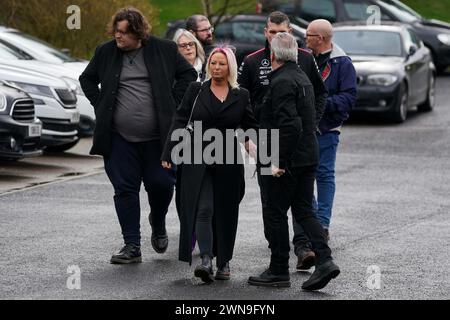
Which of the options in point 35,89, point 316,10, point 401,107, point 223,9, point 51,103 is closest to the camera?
point 51,103

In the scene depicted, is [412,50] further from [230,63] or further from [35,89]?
[230,63]

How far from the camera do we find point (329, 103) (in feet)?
35.8

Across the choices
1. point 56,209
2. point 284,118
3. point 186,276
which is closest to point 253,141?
point 284,118

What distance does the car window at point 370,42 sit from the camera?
2236 centimetres

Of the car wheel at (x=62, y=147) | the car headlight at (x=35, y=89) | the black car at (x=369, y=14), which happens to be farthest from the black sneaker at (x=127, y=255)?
the black car at (x=369, y=14)

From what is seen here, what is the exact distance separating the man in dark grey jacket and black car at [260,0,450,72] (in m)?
18.9

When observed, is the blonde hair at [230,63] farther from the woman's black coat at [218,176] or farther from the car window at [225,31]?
the car window at [225,31]

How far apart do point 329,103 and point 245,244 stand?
1.31 m

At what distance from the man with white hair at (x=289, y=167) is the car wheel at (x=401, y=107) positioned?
483 inches

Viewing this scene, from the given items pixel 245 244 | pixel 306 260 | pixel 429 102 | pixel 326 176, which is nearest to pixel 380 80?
pixel 429 102

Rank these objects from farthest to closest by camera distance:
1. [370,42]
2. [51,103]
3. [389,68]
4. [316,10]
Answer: [316,10]
[370,42]
[389,68]
[51,103]
